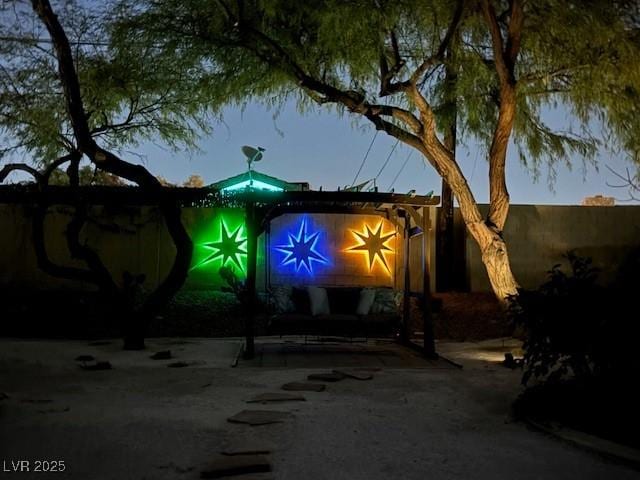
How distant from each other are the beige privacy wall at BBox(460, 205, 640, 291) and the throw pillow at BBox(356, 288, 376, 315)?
3640 millimetres

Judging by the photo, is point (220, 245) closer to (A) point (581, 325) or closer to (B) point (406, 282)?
(B) point (406, 282)

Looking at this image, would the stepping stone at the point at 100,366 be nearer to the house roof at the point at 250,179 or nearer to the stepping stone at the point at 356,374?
the stepping stone at the point at 356,374

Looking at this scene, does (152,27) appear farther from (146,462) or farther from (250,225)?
(146,462)

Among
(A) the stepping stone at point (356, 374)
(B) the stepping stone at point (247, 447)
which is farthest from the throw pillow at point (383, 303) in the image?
(B) the stepping stone at point (247, 447)

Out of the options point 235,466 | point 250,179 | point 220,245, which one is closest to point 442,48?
point 220,245

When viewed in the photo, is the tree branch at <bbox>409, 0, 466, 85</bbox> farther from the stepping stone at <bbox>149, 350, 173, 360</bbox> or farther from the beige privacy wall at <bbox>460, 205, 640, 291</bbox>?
the stepping stone at <bbox>149, 350, 173, 360</bbox>

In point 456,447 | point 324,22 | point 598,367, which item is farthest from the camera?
point 324,22

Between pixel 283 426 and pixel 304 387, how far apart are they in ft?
5.06

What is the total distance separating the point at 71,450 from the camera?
13.6 ft

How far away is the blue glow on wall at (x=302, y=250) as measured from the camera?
12148 mm

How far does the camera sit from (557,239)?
12.7 m

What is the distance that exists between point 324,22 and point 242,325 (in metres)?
5.24

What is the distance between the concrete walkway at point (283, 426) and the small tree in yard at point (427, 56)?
12.6 feet

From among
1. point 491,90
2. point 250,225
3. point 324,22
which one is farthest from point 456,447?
point 491,90
